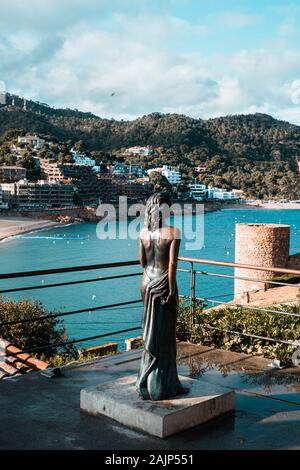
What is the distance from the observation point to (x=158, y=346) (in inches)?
135

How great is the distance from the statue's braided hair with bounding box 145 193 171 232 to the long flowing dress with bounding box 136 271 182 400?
0.31m

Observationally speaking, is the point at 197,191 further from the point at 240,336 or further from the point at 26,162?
the point at 240,336

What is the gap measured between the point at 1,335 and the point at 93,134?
13488 cm

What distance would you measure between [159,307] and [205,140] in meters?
142

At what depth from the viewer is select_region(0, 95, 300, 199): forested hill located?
421 ft

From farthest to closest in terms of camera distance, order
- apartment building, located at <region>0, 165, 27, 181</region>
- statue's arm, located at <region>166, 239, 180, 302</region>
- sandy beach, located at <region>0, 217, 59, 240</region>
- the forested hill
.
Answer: the forested hill
apartment building, located at <region>0, 165, 27, 181</region>
sandy beach, located at <region>0, 217, 59, 240</region>
statue's arm, located at <region>166, 239, 180, 302</region>

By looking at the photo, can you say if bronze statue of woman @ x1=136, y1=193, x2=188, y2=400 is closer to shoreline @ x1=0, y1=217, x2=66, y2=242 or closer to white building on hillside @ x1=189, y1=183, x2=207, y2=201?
shoreline @ x1=0, y1=217, x2=66, y2=242

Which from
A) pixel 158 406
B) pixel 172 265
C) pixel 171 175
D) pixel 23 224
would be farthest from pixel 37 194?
pixel 158 406

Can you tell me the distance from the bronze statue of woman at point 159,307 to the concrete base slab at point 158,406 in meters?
0.10

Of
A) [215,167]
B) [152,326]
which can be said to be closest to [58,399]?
[152,326]

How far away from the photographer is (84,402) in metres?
3.55

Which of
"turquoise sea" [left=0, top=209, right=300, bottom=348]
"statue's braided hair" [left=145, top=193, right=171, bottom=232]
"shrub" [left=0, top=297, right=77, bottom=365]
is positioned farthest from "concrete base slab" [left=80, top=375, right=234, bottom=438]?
"shrub" [left=0, top=297, right=77, bottom=365]
